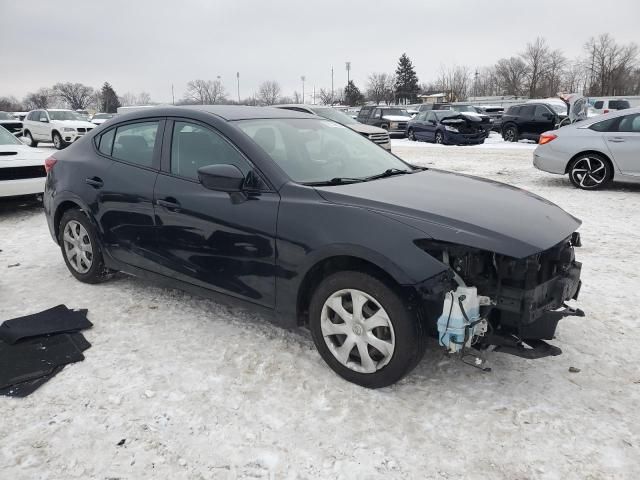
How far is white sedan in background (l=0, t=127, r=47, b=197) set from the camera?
7636 mm

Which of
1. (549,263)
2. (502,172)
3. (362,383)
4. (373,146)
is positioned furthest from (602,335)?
(502,172)

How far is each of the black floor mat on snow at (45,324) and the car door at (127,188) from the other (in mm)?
586

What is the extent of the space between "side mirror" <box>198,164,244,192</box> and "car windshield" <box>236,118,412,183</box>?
0.32m

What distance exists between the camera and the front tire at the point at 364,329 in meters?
2.77

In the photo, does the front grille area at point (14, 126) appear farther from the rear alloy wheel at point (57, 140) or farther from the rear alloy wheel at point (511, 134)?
the rear alloy wheel at point (511, 134)

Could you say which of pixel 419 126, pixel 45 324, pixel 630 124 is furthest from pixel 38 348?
pixel 419 126

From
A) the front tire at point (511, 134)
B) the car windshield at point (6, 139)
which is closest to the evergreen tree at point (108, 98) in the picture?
the front tire at point (511, 134)

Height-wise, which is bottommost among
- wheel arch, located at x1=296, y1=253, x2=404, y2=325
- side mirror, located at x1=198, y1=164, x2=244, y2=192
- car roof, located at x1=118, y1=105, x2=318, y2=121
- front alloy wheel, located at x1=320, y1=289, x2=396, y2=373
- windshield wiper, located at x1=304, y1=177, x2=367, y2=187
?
front alloy wheel, located at x1=320, y1=289, x2=396, y2=373

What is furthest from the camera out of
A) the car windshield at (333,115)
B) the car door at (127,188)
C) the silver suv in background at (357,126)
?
the car windshield at (333,115)

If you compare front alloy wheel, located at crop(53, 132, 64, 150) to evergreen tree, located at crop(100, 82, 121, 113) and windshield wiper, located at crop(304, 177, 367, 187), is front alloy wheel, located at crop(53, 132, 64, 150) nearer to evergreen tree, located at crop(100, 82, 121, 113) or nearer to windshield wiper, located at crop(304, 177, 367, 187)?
windshield wiper, located at crop(304, 177, 367, 187)

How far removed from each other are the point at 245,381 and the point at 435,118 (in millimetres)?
20348

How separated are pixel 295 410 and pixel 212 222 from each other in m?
1.39

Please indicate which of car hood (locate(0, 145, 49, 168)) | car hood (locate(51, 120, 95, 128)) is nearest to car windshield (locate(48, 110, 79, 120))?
car hood (locate(51, 120, 95, 128))

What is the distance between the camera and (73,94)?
10400 centimetres
